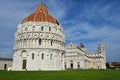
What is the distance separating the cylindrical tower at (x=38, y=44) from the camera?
2726 inches

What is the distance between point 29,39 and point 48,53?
8.50 metres

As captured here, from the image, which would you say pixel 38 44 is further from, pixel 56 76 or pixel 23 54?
pixel 56 76

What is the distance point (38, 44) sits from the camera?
2751 inches

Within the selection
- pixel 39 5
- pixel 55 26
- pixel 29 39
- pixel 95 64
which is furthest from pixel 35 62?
pixel 95 64

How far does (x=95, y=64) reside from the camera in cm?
13262

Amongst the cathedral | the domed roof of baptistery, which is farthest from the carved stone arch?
the domed roof of baptistery

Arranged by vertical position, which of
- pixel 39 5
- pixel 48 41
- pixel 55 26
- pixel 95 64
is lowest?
pixel 95 64

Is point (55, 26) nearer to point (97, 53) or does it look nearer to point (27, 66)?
point (27, 66)

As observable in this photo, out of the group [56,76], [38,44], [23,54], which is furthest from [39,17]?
[56,76]

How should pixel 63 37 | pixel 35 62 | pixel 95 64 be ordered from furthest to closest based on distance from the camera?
pixel 95 64 < pixel 63 37 < pixel 35 62

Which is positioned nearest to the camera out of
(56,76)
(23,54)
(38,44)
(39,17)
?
(56,76)

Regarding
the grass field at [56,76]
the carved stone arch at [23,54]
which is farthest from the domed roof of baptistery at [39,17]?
the grass field at [56,76]

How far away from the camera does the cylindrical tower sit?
227 feet

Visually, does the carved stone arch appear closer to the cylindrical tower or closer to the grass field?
the cylindrical tower
